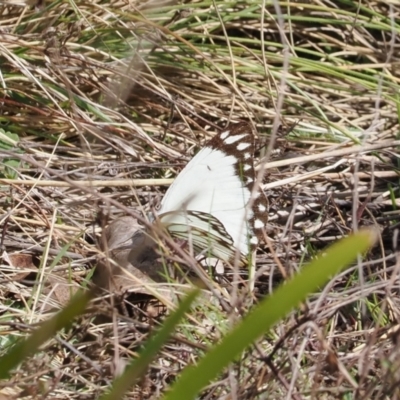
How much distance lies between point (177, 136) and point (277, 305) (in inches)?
77.7

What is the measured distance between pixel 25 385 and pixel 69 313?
Result: 71 cm

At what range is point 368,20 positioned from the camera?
2.85m

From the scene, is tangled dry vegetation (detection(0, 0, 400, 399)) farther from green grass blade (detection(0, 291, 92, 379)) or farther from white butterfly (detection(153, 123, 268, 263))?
green grass blade (detection(0, 291, 92, 379))

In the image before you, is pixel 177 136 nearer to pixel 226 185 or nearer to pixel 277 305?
pixel 226 185

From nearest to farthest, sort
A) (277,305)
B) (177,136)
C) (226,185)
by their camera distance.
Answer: (277,305)
(226,185)
(177,136)

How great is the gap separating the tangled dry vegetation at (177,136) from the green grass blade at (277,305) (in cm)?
84

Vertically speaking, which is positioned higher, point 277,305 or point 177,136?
point 277,305

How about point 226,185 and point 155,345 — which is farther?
point 226,185

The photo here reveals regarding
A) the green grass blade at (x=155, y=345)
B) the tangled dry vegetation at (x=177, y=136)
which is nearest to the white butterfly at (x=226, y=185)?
the tangled dry vegetation at (x=177, y=136)

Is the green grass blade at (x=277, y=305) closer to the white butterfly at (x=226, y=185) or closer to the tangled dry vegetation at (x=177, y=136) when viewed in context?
the tangled dry vegetation at (x=177, y=136)

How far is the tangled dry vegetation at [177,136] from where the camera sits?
174 cm

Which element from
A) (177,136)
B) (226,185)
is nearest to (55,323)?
(226,185)

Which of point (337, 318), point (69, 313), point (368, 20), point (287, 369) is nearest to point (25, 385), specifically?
point (287, 369)

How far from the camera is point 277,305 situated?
1.97 ft
